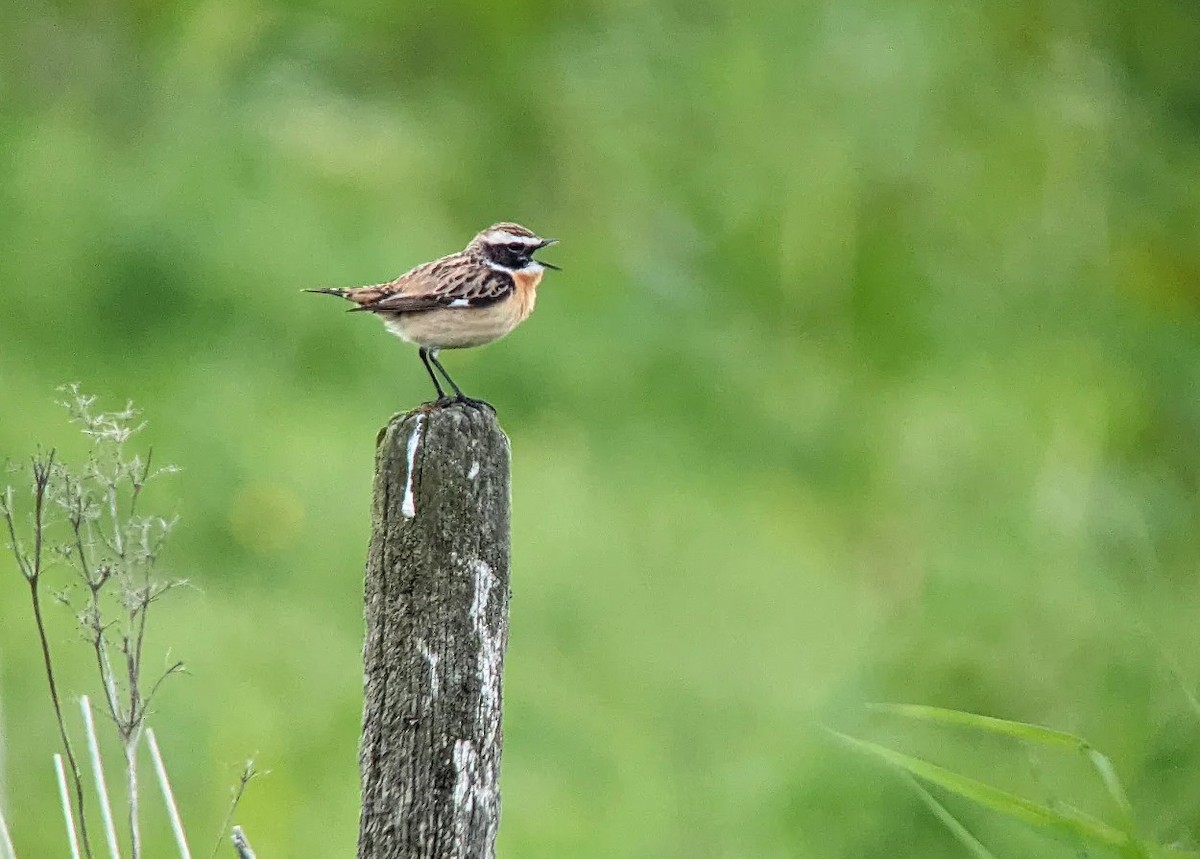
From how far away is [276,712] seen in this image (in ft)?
22.1

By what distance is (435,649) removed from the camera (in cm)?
253

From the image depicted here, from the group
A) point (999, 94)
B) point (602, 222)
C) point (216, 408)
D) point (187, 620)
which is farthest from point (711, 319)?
point (187, 620)

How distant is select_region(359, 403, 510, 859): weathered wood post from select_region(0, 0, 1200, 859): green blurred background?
3.23 meters

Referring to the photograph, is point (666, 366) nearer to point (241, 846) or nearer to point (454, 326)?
point (454, 326)

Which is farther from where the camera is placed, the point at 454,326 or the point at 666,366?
the point at 666,366

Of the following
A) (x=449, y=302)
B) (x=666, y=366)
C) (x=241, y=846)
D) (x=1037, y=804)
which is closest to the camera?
(x=241, y=846)

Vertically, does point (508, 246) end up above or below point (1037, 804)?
above

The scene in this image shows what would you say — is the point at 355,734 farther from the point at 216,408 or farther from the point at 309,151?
the point at 309,151

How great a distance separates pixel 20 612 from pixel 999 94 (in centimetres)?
661

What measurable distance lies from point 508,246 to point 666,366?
5.49 metres

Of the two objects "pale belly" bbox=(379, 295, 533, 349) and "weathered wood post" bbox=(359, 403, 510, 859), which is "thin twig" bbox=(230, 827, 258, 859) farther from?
"pale belly" bbox=(379, 295, 533, 349)

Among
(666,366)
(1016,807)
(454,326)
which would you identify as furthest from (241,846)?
(666,366)

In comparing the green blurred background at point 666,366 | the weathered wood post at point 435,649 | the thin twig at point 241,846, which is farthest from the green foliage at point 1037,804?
the green blurred background at point 666,366

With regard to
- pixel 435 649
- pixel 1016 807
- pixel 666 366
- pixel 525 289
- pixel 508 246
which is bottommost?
pixel 1016 807
